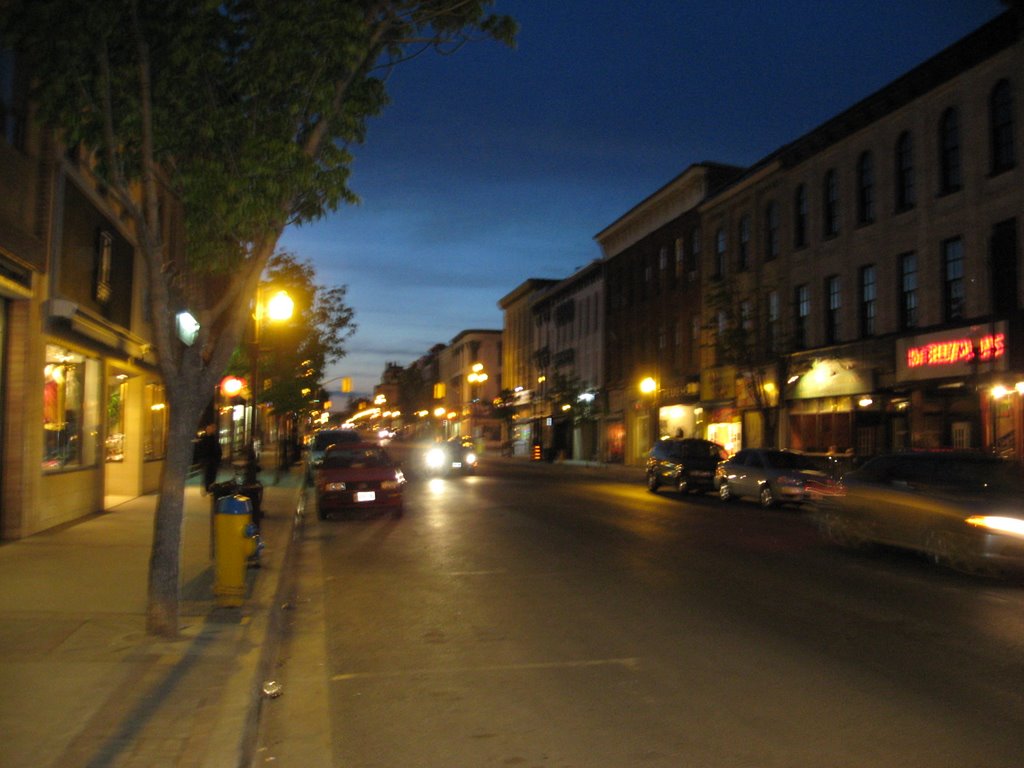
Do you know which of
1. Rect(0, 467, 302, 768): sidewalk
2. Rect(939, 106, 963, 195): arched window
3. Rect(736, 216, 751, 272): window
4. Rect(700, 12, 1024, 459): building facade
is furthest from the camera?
Rect(736, 216, 751, 272): window

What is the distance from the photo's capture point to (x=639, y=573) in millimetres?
12922

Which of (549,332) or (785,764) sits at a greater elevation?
(549,332)

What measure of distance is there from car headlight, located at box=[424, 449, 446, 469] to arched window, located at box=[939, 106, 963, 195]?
2208 cm

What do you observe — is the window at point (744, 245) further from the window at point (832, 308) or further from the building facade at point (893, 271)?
the window at point (832, 308)

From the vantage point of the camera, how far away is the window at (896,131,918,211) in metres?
29.2

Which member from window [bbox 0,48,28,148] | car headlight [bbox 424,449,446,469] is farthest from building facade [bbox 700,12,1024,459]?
window [bbox 0,48,28,148]

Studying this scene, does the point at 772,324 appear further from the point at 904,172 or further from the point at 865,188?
the point at 904,172

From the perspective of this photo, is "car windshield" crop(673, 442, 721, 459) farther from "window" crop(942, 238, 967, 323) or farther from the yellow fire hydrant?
the yellow fire hydrant

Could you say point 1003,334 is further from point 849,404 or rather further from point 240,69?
point 240,69

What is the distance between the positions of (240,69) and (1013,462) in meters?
10.3

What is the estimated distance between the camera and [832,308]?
3303 cm

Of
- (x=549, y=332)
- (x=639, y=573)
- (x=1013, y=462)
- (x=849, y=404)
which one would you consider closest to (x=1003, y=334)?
(x=849, y=404)

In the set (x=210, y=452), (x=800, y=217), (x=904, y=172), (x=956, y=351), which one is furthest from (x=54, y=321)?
(x=800, y=217)

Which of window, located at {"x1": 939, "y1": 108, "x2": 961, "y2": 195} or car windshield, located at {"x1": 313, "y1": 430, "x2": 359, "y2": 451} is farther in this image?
car windshield, located at {"x1": 313, "y1": 430, "x2": 359, "y2": 451}
